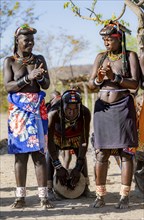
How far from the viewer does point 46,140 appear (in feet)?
16.8

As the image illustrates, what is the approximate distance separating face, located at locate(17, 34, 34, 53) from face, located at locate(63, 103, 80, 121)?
80 cm

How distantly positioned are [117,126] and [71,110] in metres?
0.73

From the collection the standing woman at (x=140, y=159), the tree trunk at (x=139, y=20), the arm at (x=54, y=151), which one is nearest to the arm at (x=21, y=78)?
the arm at (x=54, y=151)

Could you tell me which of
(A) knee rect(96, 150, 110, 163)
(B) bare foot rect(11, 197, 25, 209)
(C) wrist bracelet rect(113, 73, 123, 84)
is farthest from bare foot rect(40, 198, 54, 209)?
(C) wrist bracelet rect(113, 73, 123, 84)

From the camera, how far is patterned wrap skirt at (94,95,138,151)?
496 centimetres

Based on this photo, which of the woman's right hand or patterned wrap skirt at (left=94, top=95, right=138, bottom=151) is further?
patterned wrap skirt at (left=94, top=95, right=138, bottom=151)

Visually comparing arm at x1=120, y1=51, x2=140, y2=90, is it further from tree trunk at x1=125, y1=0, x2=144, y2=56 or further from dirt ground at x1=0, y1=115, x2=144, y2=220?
dirt ground at x1=0, y1=115, x2=144, y2=220

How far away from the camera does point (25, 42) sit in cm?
509

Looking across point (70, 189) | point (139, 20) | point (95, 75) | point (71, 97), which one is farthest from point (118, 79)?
point (139, 20)

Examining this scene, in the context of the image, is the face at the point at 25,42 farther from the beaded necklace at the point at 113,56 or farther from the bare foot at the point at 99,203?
the bare foot at the point at 99,203

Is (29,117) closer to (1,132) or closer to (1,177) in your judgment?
(1,177)

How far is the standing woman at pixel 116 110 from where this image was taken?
4973 mm

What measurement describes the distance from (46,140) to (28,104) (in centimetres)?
45

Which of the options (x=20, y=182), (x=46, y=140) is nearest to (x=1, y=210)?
(x=20, y=182)
